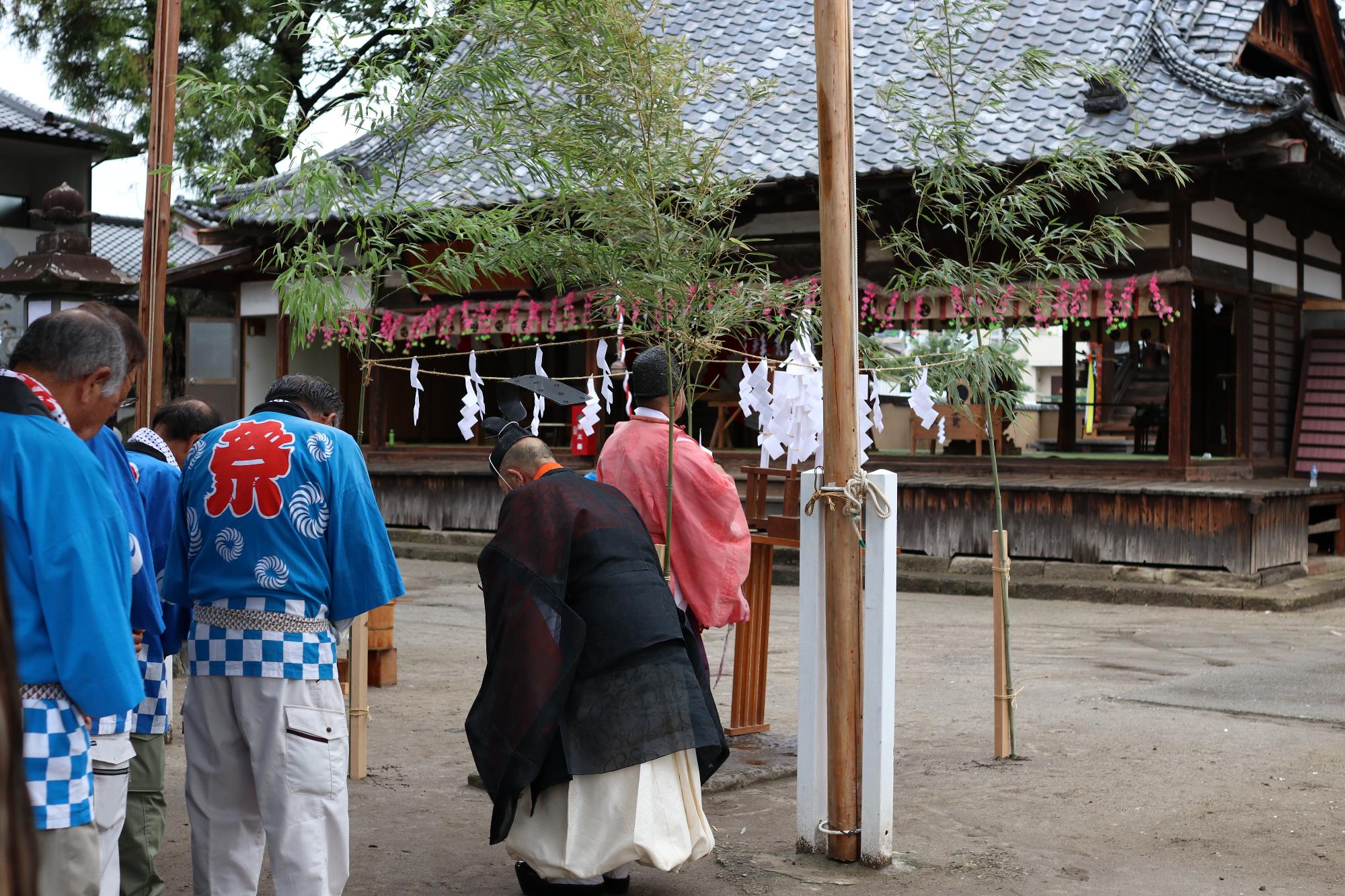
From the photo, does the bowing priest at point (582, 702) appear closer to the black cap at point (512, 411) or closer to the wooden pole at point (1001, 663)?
the black cap at point (512, 411)

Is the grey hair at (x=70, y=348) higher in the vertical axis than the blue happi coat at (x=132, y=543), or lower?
higher

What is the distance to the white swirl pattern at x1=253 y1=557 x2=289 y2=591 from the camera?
138 inches

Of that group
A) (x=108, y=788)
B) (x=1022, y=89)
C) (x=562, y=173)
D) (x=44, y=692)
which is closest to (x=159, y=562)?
(x=108, y=788)

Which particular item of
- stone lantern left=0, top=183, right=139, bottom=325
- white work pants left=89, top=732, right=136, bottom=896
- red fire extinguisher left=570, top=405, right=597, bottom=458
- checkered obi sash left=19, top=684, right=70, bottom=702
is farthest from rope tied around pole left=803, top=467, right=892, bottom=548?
red fire extinguisher left=570, top=405, right=597, bottom=458

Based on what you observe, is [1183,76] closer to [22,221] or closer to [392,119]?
[392,119]

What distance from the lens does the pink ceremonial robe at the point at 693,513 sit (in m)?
5.25

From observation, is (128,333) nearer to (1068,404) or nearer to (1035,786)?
(1035,786)

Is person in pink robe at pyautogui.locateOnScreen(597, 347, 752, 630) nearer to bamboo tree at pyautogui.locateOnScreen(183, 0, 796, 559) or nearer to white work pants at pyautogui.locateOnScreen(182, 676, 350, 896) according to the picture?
bamboo tree at pyautogui.locateOnScreen(183, 0, 796, 559)

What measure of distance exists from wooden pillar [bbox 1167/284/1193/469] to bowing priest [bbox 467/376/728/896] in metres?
9.12

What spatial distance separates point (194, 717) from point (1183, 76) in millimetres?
11665

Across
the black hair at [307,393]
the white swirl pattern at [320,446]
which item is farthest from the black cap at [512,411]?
the white swirl pattern at [320,446]

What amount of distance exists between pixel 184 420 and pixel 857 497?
2363 millimetres

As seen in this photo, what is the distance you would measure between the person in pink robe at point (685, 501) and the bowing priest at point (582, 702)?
115cm

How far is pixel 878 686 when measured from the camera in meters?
4.32
